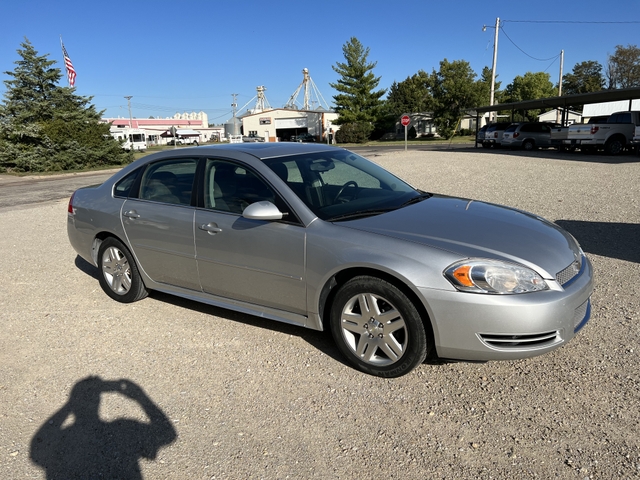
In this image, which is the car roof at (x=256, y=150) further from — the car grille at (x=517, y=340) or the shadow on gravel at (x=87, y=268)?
the car grille at (x=517, y=340)

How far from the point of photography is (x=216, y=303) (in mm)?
4305

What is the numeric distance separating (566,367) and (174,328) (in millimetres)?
3162

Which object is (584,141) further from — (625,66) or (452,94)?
(625,66)

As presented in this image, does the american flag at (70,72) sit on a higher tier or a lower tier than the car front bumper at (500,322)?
higher

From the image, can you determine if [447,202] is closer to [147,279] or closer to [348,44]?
[147,279]

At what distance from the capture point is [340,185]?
433 cm

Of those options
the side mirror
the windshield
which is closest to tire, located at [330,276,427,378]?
the windshield

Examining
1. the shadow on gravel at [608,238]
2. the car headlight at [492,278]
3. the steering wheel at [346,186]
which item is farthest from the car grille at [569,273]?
the shadow on gravel at [608,238]

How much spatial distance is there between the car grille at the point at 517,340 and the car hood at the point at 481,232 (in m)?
0.39

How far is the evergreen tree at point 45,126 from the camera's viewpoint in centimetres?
2647

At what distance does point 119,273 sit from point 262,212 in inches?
86.4

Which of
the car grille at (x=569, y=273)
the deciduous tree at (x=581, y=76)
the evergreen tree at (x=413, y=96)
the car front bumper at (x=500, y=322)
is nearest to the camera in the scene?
the car front bumper at (x=500, y=322)

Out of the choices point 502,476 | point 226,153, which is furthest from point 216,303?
point 502,476

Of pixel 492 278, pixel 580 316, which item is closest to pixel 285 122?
pixel 580 316
